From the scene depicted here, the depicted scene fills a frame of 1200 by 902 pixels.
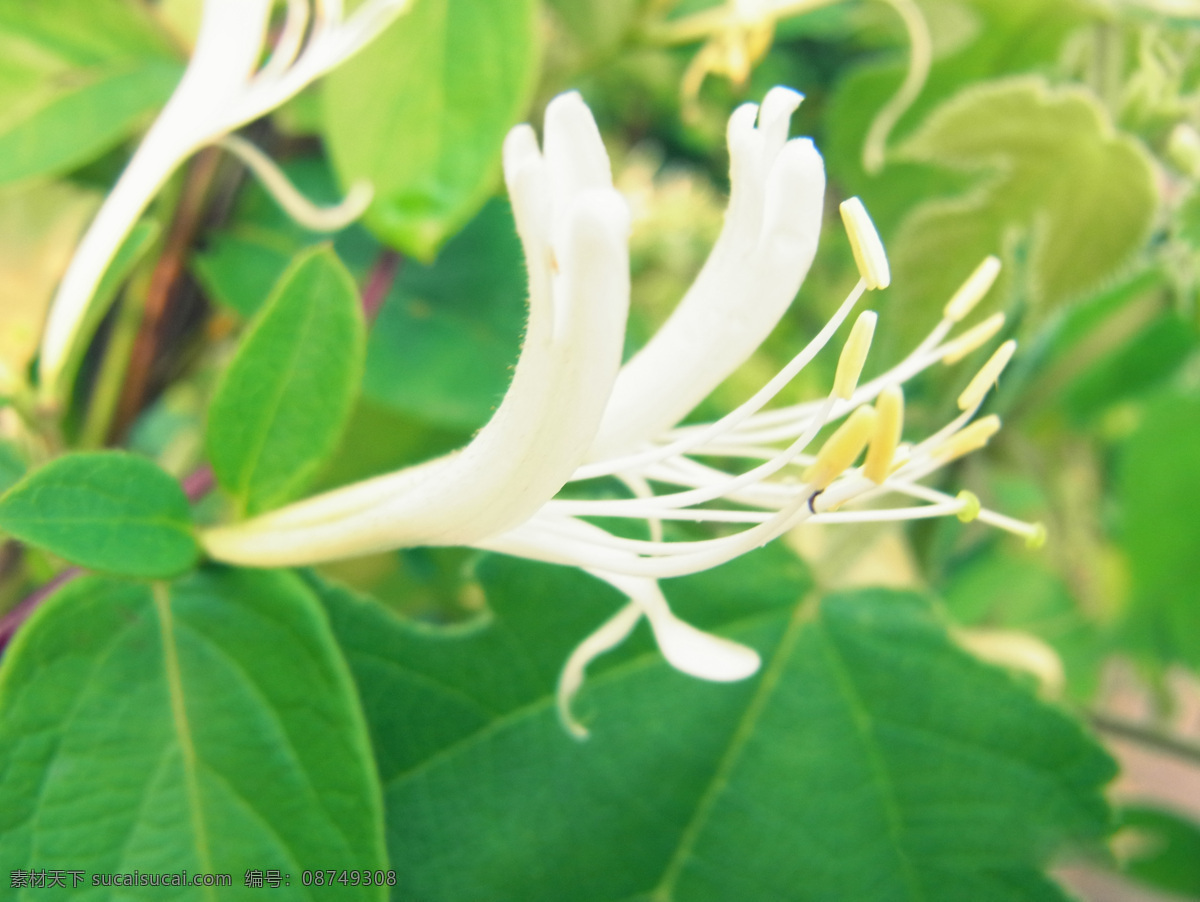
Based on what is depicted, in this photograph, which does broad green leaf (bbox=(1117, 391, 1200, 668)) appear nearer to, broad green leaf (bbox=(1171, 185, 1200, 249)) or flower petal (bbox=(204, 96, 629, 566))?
broad green leaf (bbox=(1171, 185, 1200, 249))

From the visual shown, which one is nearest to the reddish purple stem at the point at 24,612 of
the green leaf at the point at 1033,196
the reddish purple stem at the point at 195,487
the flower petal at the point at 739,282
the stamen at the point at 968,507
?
the reddish purple stem at the point at 195,487

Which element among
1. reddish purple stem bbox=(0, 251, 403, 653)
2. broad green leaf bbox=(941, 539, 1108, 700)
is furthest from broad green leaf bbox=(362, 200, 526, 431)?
broad green leaf bbox=(941, 539, 1108, 700)

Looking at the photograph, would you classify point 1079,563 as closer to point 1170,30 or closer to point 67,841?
point 1170,30

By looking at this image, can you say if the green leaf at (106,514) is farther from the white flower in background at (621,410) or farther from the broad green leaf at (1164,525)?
the broad green leaf at (1164,525)

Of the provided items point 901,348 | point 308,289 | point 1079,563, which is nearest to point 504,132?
point 308,289

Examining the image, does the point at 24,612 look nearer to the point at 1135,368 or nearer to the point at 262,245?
the point at 262,245

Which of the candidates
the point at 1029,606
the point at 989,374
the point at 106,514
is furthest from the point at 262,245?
the point at 1029,606
